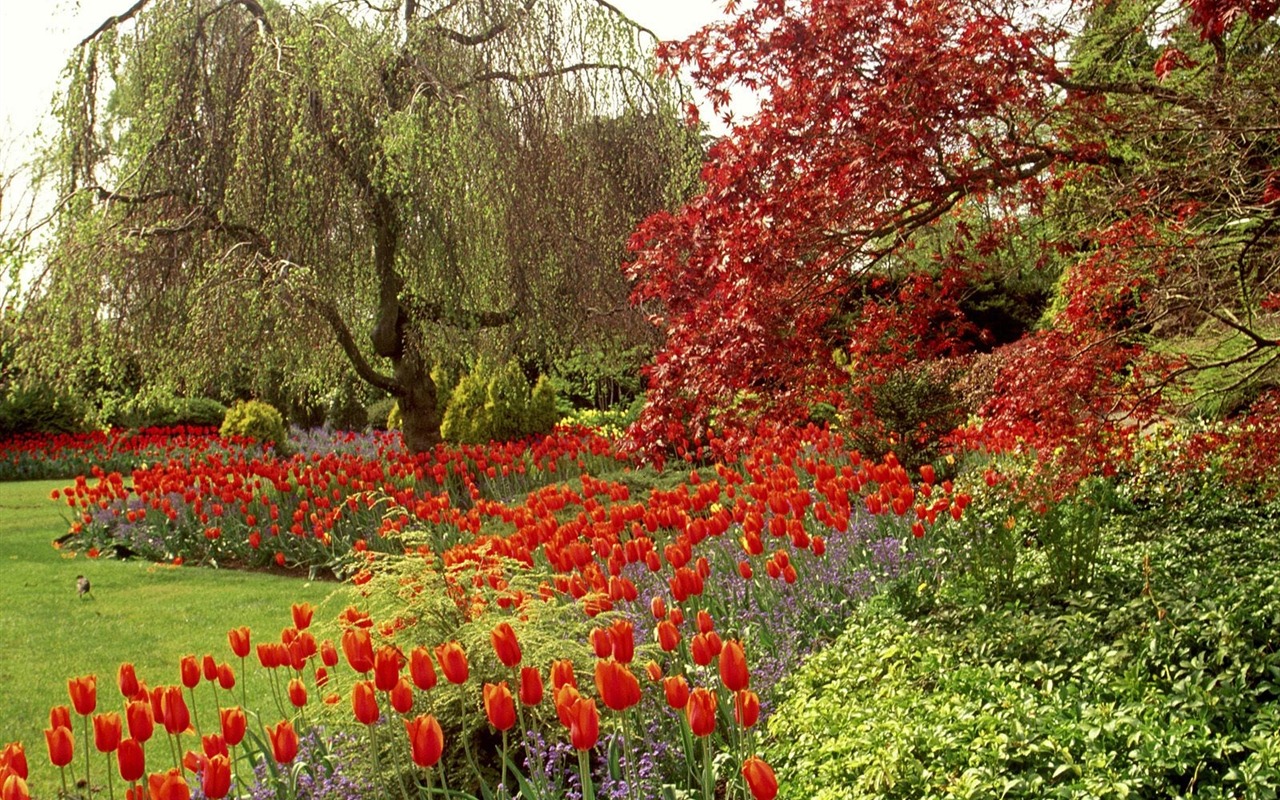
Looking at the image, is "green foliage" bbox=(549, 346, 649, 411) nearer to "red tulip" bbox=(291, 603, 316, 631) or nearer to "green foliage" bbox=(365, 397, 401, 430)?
"green foliage" bbox=(365, 397, 401, 430)

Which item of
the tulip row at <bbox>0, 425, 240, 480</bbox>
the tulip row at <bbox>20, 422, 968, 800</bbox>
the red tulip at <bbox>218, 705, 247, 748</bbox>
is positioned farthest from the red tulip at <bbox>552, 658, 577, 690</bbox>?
the tulip row at <bbox>0, 425, 240, 480</bbox>

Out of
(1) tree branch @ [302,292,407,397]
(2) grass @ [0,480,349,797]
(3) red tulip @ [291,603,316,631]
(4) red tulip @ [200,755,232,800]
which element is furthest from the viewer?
(1) tree branch @ [302,292,407,397]

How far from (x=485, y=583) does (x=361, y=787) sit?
1157 millimetres

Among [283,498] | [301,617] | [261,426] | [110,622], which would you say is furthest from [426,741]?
[261,426]

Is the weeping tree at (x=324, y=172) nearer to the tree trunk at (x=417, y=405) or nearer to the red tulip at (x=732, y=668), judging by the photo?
the tree trunk at (x=417, y=405)

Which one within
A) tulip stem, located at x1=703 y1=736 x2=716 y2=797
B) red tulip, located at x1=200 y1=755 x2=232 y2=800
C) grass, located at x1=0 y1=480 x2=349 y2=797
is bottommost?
grass, located at x1=0 y1=480 x2=349 y2=797

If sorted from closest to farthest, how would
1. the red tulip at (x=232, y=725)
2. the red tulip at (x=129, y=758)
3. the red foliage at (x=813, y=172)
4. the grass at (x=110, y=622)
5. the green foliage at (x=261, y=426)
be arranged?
the red tulip at (x=129, y=758)
the red tulip at (x=232, y=725)
the red foliage at (x=813, y=172)
the grass at (x=110, y=622)
the green foliage at (x=261, y=426)

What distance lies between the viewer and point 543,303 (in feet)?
35.0

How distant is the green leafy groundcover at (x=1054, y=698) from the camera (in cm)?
289

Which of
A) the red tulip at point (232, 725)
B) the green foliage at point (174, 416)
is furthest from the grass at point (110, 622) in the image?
the green foliage at point (174, 416)

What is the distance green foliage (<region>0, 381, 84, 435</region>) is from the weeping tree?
10.4 meters

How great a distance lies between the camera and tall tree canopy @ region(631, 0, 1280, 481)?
421cm

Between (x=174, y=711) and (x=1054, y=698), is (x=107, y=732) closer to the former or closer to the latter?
(x=174, y=711)

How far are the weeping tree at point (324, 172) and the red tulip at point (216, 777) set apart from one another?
668 cm
